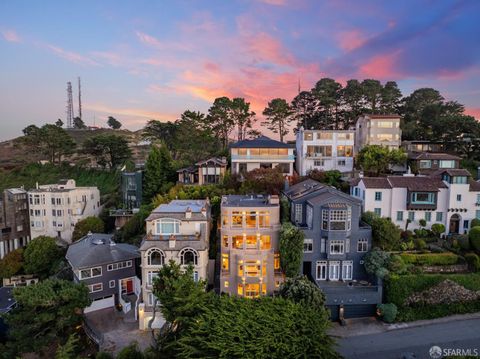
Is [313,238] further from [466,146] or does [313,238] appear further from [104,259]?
[466,146]

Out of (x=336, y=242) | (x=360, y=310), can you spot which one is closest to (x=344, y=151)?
(x=336, y=242)

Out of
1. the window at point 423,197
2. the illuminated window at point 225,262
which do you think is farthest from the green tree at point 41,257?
the window at point 423,197

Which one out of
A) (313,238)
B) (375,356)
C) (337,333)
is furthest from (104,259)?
(375,356)

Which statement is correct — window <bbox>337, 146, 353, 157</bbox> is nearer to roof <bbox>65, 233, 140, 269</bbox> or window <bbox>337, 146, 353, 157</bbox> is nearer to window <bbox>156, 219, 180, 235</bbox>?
window <bbox>156, 219, 180, 235</bbox>

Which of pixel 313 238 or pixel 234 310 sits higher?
pixel 313 238

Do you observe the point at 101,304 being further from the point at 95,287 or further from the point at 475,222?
the point at 475,222

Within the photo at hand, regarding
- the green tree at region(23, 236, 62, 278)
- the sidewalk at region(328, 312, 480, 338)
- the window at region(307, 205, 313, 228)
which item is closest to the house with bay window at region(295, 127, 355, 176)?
the window at region(307, 205, 313, 228)

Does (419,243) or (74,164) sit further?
(74,164)
